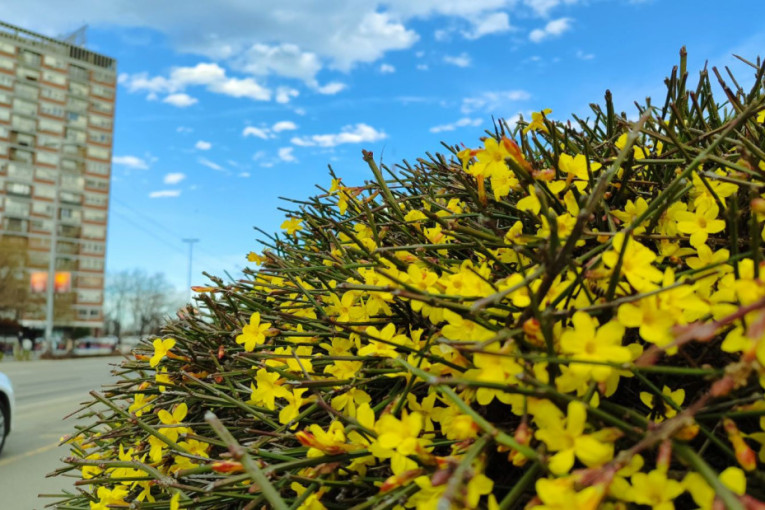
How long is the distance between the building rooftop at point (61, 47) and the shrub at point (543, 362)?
256 feet

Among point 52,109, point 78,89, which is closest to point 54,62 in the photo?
point 78,89

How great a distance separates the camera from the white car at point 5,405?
22.4 feet

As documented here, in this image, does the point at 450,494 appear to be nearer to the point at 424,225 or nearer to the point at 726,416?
the point at 726,416

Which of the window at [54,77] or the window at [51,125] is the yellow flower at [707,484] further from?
the window at [54,77]

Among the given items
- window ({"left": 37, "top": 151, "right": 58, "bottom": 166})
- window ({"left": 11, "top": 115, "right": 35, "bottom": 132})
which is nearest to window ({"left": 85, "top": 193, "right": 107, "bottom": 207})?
window ({"left": 37, "top": 151, "right": 58, "bottom": 166})

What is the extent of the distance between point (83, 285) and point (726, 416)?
232 feet

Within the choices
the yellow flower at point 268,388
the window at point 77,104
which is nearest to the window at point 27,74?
the window at point 77,104

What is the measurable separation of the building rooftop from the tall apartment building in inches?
4.5

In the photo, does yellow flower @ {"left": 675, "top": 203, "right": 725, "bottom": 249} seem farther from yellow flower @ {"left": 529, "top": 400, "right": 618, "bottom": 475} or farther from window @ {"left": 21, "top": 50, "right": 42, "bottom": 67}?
window @ {"left": 21, "top": 50, "right": 42, "bottom": 67}

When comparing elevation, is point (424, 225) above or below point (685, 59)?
below

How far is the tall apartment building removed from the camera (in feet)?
193

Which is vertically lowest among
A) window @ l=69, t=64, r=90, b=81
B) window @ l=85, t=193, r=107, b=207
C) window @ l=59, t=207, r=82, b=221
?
window @ l=59, t=207, r=82, b=221

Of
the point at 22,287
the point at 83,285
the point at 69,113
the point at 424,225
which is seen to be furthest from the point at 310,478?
the point at 69,113

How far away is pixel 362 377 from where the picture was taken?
0.91 meters
